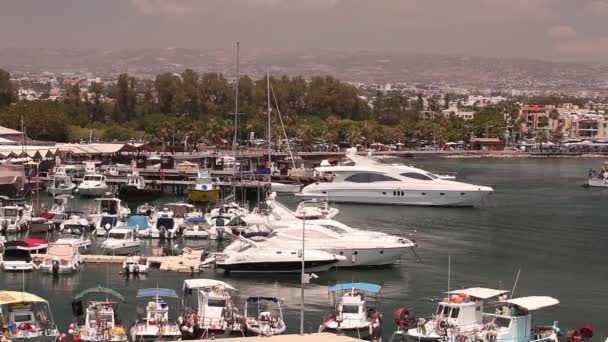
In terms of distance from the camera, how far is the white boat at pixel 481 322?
84.9 feet

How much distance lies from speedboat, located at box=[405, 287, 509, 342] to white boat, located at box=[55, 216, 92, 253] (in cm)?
1735

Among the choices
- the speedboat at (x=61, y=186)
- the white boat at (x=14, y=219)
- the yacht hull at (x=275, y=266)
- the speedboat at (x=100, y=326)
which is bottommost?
the speedboat at (x=61, y=186)

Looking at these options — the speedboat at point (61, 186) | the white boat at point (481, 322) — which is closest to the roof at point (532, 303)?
the white boat at point (481, 322)

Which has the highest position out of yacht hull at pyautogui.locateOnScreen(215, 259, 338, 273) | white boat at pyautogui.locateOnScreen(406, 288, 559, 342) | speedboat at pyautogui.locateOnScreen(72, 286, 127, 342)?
white boat at pyautogui.locateOnScreen(406, 288, 559, 342)

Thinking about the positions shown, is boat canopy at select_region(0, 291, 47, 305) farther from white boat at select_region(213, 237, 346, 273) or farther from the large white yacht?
the large white yacht

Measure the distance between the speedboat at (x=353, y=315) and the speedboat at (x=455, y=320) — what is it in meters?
1.43

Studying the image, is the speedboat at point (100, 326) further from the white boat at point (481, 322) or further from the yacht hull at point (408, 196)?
the yacht hull at point (408, 196)

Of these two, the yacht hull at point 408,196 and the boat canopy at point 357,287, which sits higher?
the boat canopy at point 357,287

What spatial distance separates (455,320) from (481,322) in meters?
0.73

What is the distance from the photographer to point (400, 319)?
27.7 meters

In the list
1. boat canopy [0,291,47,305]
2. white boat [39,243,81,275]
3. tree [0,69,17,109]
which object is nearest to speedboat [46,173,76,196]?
white boat [39,243,81,275]

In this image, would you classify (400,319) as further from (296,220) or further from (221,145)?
(221,145)

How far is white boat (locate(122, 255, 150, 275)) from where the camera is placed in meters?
36.1

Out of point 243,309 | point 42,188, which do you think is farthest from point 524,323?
point 42,188
